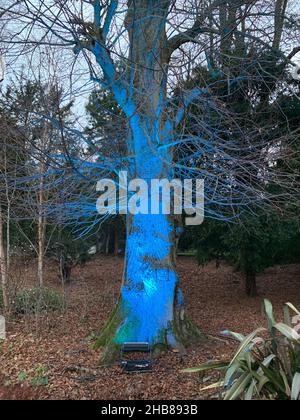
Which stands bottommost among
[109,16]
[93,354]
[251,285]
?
[93,354]

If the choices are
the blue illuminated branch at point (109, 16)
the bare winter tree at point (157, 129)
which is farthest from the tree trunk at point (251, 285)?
the blue illuminated branch at point (109, 16)

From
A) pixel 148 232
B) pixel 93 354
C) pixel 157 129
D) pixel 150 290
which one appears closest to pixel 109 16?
pixel 157 129

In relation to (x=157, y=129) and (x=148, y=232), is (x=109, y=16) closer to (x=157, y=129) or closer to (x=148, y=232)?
(x=157, y=129)

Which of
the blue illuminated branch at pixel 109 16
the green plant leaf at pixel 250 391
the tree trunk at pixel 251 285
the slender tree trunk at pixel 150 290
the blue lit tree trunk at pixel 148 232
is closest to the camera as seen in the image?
the green plant leaf at pixel 250 391

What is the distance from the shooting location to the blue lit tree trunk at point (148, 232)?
17.5ft

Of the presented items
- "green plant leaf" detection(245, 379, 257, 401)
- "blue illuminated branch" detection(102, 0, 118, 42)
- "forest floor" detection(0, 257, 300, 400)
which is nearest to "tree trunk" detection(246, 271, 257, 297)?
"forest floor" detection(0, 257, 300, 400)

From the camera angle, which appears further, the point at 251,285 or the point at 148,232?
the point at 251,285

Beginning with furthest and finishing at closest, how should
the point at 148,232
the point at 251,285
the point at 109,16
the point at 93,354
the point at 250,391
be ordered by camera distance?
the point at 251,285 < the point at 148,232 < the point at 93,354 < the point at 109,16 < the point at 250,391

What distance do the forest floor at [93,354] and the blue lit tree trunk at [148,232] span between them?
42 centimetres

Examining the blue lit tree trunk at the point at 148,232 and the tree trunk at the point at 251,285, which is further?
the tree trunk at the point at 251,285

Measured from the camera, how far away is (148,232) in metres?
5.67

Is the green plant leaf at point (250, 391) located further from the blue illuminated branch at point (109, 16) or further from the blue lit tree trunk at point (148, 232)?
the blue illuminated branch at point (109, 16)

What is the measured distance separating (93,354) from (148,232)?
176 centimetres

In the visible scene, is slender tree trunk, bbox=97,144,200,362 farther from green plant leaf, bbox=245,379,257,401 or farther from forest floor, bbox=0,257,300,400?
green plant leaf, bbox=245,379,257,401
